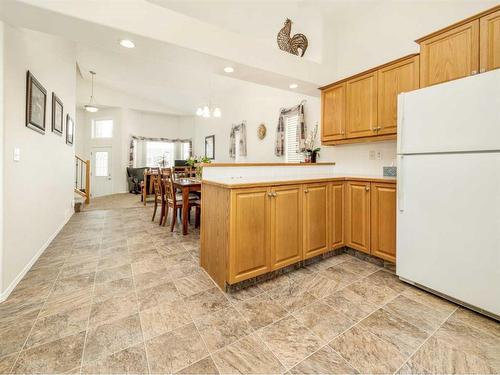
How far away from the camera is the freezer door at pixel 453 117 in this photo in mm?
1540

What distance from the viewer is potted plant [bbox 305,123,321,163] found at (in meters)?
3.48

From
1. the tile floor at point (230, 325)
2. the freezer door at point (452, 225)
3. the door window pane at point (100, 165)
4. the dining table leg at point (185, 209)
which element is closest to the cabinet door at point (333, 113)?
the freezer door at point (452, 225)

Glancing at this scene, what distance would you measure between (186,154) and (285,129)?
614 centimetres

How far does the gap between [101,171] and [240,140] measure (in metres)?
5.70

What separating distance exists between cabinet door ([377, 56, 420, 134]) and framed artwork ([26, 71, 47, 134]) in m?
3.70

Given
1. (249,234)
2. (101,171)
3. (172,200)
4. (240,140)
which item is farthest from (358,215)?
(101,171)

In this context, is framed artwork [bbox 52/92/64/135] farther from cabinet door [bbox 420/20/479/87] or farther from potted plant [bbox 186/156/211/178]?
cabinet door [bbox 420/20/479/87]

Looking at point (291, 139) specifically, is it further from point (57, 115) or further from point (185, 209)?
point (57, 115)

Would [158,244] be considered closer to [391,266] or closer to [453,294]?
[391,266]

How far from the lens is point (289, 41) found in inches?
134

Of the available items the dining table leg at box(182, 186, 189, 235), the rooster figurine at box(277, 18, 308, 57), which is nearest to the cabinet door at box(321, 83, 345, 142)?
the rooster figurine at box(277, 18, 308, 57)

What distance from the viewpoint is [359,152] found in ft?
10.4

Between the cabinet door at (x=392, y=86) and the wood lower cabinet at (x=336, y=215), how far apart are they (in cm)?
80

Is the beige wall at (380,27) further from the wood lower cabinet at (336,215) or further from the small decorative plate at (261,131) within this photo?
the small decorative plate at (261,131)
